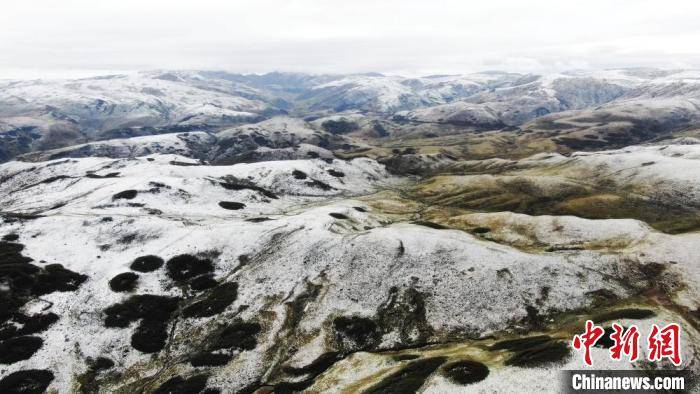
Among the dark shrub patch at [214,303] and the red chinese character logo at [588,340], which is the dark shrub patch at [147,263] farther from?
the red chinese character logo at [588,340]

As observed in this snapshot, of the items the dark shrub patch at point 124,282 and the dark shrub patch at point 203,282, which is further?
the dark shrub patch at point 203,282

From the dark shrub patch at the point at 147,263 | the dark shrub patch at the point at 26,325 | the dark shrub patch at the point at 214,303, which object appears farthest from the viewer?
the dark shrub patch at the point at 147,263

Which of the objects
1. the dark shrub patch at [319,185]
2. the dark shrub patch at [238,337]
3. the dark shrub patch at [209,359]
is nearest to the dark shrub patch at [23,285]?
the dark shrub patch at [209,359]

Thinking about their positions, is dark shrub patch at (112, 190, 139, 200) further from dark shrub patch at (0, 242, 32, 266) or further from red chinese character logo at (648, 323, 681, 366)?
red chinese character logo at (648, 323, 681, 366)

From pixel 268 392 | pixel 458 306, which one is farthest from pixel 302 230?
pixel 268 392

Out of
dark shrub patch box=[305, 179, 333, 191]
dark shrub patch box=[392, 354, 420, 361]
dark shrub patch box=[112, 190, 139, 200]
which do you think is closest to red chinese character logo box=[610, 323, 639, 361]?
dark shrub patch box=[392, 354, 420, 361]

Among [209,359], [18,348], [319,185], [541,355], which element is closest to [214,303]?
[209,359]
